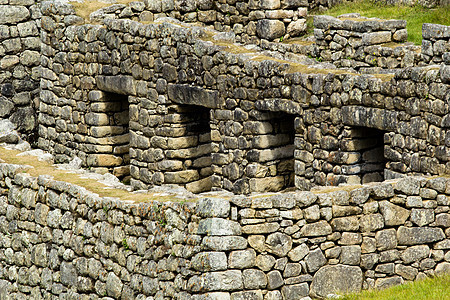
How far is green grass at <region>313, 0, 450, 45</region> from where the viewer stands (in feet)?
58.4

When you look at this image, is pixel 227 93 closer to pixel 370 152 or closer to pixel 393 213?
pixel 370 152

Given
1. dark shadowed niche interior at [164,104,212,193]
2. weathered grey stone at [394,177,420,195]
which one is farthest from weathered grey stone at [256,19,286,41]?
weathered grey stone at [394,177,420,195]

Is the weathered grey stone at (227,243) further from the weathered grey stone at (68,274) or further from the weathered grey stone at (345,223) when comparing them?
the weathered grey stone at (68,274)

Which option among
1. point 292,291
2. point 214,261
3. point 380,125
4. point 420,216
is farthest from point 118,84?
point 420,216

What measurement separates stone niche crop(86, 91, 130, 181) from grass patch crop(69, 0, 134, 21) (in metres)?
1.49

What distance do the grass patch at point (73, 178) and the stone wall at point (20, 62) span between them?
2.44 m

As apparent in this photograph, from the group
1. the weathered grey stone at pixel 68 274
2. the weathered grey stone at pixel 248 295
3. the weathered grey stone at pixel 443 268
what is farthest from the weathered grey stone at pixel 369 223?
the weathered grey stone at pixel 68 274

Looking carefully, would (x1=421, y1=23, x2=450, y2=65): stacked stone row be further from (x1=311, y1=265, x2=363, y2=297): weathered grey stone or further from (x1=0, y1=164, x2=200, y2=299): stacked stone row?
A: (x1=0, y1=164, x2=200, y2=299): stacked stone row

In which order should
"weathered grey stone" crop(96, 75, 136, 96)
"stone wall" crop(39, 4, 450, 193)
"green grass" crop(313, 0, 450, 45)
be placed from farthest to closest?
1. "green grass" crop(313, 0, 450, 45)
2. "weathered grey stone" crop(96, 75, 136, 96)
3. "stone wall" crop(39, 4, 450, 193)

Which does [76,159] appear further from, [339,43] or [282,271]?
[282,271]

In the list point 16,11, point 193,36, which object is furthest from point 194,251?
point 16,11

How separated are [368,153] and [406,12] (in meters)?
6.36

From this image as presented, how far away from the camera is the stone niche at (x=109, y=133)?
58.7 feet

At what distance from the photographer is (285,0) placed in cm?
1755
